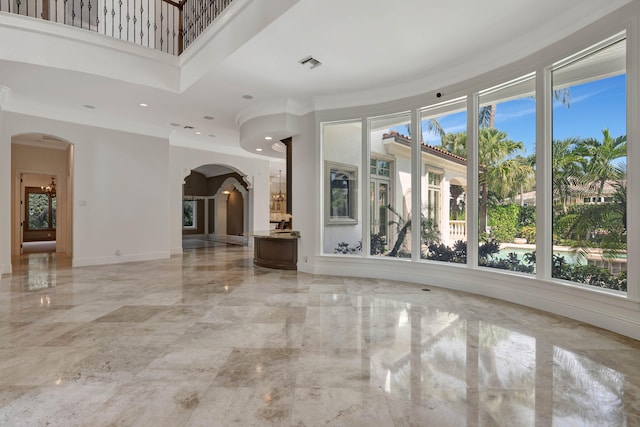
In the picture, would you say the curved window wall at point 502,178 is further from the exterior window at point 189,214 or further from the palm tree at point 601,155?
the exterior window at point 189,214

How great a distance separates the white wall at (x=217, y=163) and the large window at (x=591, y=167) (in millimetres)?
8286

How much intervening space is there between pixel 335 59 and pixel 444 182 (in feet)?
8.31

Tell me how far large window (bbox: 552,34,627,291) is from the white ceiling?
1.60ft

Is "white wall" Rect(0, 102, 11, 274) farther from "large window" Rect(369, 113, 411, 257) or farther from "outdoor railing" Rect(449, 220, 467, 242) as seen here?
"outdoor railing" Rect(449, 220, 467, 242)


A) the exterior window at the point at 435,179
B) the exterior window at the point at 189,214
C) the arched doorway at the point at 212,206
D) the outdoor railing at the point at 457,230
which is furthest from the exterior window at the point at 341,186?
the exterior window at the point at 189,214

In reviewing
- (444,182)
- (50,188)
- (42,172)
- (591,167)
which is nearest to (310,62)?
(444,182)

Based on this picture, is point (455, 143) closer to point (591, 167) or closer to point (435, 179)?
point (435, 179)

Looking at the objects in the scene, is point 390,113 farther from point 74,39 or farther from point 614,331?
point 74,39

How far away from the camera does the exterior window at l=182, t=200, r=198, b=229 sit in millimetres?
16109

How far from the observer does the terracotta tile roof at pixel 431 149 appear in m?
5.03

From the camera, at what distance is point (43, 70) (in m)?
4.84

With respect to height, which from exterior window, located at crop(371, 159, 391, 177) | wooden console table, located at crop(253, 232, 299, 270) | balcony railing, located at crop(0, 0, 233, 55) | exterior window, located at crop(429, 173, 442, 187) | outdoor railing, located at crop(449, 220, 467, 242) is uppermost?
balcony railing, located at crop(0, 0, 233, 55)

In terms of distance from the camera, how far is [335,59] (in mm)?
4430

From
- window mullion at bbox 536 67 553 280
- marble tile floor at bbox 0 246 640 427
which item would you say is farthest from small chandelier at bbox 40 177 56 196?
window mullion at bbox 536 67 553 280
